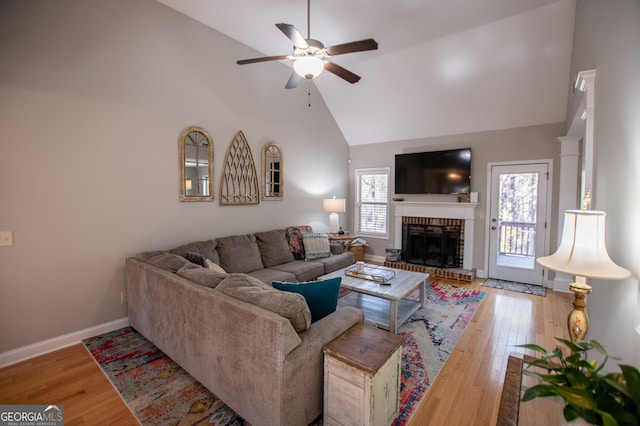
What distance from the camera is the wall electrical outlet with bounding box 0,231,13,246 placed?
247 cm

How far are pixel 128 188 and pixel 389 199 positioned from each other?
4.83m

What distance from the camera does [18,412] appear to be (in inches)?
75.6

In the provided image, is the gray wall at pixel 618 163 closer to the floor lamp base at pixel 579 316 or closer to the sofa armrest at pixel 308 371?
the floor lamp base at pixel 579 316

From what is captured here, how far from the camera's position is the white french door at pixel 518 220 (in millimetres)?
4684

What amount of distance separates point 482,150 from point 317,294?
4.66 metres

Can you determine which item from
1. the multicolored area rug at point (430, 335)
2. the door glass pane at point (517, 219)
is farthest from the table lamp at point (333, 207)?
the door glass pane at point (517, 219)

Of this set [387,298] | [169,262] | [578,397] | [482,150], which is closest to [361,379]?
[578,397]

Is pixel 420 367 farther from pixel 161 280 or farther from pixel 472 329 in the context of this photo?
pixel 161 280

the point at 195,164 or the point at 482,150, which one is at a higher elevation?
the point at 482,150

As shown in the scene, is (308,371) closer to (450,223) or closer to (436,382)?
(436,382)

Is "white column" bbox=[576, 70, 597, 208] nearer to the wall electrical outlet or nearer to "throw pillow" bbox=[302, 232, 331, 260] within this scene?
"throw pillow" bbox=[302, 232, 331, 260]

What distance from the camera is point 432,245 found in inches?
225

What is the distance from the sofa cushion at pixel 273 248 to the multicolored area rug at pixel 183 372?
70.8 inches

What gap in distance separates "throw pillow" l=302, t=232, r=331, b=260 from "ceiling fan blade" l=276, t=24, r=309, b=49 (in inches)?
115
